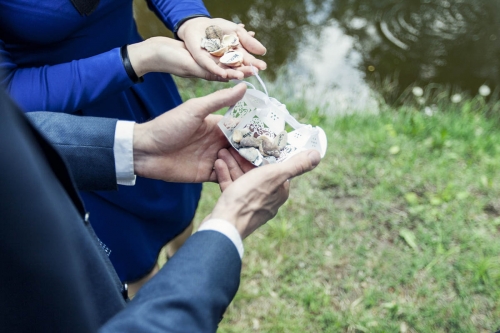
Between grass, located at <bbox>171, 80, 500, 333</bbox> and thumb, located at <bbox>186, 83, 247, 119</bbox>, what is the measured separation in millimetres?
980

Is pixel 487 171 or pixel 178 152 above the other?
pixel 178 152

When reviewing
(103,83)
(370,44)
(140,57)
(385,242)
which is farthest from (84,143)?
(370,44)

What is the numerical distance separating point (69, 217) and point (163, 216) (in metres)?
0.89

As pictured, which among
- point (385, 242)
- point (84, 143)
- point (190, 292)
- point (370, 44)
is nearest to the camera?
point (190, 292)

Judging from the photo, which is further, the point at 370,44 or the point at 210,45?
the point at 370,44

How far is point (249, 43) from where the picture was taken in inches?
54.9

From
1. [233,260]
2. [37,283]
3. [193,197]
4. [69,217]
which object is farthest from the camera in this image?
[193,197]

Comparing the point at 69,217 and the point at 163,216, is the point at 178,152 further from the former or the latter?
the point at 69,217

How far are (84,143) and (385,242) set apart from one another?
1.43 metres

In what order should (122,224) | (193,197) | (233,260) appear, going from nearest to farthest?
(233,260) < (122,224) < (193,197)

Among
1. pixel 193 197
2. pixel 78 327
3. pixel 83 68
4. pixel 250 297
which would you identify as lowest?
pixel 250 297

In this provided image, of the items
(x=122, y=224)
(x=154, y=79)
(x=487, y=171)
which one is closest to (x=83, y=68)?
(x=154, y=79)

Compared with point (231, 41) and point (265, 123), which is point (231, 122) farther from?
point (231, 41)

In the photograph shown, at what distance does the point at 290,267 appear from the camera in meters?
1.93
